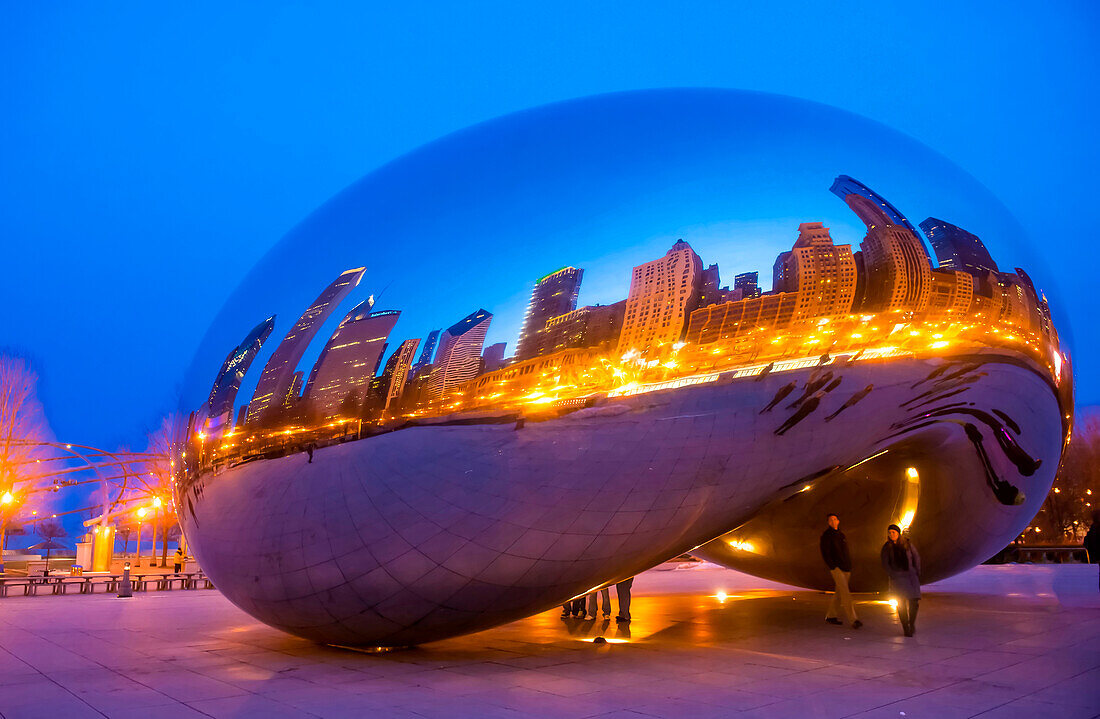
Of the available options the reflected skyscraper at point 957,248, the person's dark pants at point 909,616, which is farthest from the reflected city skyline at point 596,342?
the person's dark pants at point 909,616

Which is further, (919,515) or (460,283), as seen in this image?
(919,515)

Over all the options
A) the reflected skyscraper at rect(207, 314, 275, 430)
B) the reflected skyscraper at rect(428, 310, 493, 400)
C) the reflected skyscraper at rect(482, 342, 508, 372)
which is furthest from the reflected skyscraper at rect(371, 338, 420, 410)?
the reflected skyscraper at rect(207, 314, 275, 430)

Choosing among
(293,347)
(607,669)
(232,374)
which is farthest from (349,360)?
(607,669)

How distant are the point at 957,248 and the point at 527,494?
4198 mm

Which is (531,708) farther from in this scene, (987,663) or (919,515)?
(919,515)

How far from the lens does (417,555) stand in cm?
586

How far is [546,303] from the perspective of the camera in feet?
18.3

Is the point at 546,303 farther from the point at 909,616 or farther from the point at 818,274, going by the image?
the point at 909,616

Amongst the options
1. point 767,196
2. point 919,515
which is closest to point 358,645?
point 767,196

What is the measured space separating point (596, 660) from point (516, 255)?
350 cm

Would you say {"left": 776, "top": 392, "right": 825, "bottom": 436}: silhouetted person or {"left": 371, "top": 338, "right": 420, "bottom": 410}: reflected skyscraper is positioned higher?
{"left": 371, "top": 338, "right": 420, "bottom": 410}: reflected skyscraper

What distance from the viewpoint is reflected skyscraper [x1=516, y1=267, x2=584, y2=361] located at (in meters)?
5.52

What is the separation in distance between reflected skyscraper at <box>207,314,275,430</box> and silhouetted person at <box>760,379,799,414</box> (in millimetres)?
3782

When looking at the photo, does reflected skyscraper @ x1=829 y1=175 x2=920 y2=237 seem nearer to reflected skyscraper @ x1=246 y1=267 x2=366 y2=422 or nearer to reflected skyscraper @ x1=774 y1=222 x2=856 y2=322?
reflected skyscraper @ x1=774 y1=222 x2=856 y2=322
